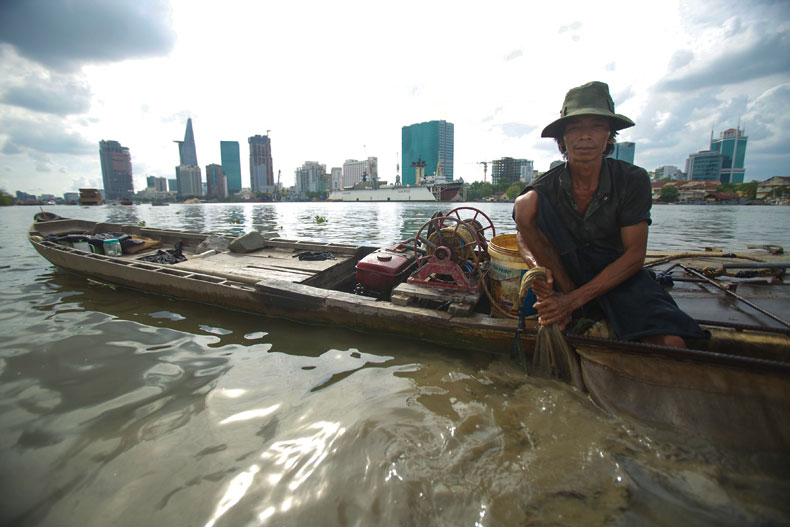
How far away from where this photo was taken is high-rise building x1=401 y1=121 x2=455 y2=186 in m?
144

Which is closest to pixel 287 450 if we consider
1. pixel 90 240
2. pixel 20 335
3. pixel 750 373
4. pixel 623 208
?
pixel 750 373

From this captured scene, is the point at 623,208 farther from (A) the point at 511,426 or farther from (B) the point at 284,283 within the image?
(B) the point at 284,283

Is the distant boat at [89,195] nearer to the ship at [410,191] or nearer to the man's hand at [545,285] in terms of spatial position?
the ship at [410,191]

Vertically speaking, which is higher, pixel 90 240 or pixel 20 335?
pixel 90 240

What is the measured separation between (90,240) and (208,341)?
6131 mm

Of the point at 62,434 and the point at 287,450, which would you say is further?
the point at 62,434

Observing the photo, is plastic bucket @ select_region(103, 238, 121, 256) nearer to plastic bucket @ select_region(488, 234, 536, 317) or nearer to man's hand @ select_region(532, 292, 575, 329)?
plastic bucket @ select_region(488, 234, 536, 317)

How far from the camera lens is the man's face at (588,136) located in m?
2.60

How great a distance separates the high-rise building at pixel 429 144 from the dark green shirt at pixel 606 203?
14008cm

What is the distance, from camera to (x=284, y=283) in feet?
16.5

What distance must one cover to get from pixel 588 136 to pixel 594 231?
0.77 m

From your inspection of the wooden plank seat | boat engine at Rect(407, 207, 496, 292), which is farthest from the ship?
boat engine at Rect(407, 207, 496, 292)

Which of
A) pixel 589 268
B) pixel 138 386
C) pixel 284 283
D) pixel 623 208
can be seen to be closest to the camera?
pixel 623 208

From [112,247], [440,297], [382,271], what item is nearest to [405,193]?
[112,247]
